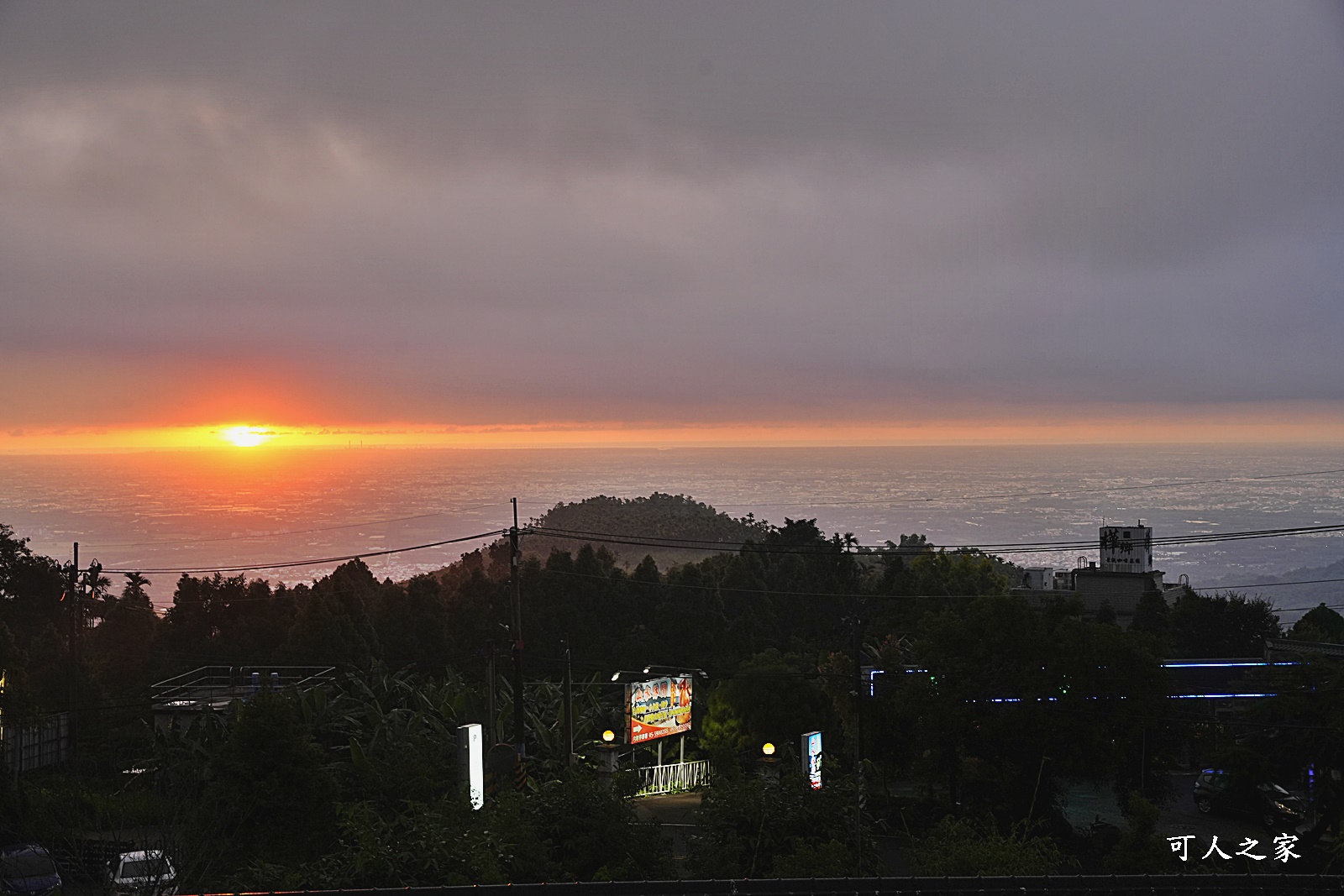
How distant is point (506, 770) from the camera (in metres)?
26.1

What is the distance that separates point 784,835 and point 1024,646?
561 inches

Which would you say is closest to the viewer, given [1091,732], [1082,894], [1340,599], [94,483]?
[1082,894]

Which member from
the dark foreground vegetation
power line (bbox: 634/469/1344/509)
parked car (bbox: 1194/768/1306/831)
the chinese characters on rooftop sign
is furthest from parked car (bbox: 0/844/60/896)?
power line (bbox: 634/469/1344/509)

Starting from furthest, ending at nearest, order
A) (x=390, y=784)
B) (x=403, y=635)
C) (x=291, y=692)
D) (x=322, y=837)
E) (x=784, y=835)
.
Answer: (x=403, y=635), (x=291, y=692), (x=390, y=784), (x=322, y=837), (x=784, y=835)

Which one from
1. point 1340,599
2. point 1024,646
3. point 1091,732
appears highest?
point 1024,646

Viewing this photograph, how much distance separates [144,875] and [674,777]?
70.8 ft

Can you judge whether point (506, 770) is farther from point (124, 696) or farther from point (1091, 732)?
point (124, 696)

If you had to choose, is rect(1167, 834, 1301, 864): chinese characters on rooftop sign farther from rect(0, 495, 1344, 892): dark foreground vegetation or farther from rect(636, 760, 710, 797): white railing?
rect(636, 760, 710, 797): white railing

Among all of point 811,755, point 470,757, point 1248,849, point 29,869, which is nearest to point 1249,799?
point 1248,849

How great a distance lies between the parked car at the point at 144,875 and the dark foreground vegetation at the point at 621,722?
1.65 ft

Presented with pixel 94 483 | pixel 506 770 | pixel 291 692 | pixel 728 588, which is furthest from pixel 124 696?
pixel 94 483

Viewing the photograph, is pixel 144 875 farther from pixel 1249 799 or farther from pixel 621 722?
pixel 1249 799

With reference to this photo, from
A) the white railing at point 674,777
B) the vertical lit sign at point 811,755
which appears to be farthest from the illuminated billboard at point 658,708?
the vertical lit sign at point 811,755

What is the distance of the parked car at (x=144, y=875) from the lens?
13.4 m
